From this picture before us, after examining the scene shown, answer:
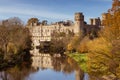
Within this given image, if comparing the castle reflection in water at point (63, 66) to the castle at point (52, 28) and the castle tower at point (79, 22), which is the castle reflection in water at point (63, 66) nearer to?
the castle tower at point (79, 22)

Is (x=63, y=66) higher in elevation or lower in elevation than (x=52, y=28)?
lower

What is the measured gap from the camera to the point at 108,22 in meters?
14.6

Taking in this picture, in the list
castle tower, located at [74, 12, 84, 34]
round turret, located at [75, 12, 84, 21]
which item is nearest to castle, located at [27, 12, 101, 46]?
castle tower, located at [74, 12, 84, 34]

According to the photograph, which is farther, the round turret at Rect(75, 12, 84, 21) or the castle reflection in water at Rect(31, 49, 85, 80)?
the round turret at Rect(75, 12, 84, 21)

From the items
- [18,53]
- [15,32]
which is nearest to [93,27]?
[15,32]

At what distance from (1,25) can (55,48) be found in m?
26.3

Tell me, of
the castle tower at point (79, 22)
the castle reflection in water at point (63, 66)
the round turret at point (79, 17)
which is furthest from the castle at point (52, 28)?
the castle reflection in water at point (63, 66)

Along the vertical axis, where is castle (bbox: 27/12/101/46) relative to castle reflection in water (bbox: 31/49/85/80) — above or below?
above

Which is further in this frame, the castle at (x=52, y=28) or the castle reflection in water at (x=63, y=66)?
the castle at (x=52, y=28)

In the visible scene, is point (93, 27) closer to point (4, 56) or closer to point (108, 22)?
point (4, 56)

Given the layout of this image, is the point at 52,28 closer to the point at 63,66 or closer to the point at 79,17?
the point at 79,17

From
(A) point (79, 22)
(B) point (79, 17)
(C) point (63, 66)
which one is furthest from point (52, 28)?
(C) point (63, 66)

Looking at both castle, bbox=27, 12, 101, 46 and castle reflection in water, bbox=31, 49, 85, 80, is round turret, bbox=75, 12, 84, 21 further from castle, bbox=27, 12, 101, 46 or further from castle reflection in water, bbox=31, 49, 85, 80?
castle reflection in water, bbox=31, 49, 85, 80

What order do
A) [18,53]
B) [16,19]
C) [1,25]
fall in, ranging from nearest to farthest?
[18,53] < [1,25] < [16,19]
